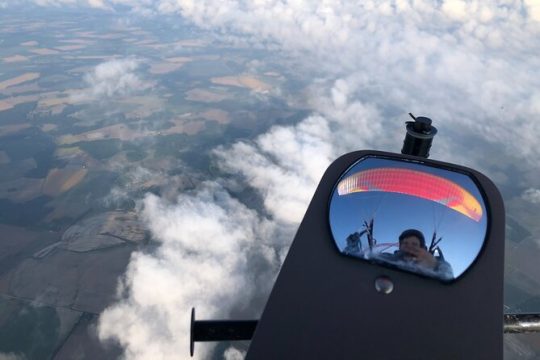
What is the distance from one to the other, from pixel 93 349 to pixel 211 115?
11319 cm

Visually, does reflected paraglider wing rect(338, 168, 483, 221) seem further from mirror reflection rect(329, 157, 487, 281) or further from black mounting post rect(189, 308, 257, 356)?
black mounting post rect(189, 308, 257, 356)

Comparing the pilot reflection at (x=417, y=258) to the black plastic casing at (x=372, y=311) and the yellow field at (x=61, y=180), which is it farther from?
the yellow field at (x=61, y=180)

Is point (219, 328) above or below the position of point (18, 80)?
below

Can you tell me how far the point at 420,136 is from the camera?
15.5 ft

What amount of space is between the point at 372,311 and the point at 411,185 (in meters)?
1.75

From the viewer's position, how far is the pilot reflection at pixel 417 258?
9.53 feet

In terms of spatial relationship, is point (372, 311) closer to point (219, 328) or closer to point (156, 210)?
point (219, 328)

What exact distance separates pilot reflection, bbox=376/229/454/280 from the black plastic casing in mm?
117

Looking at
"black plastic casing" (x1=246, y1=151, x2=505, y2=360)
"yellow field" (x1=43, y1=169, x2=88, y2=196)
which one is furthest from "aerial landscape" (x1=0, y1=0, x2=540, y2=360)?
"black plastic casing" (x1=246, y1=151, x2=505, y2=360)

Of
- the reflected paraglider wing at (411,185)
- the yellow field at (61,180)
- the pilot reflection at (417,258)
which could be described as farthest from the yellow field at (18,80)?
the pilot reflection at (417,258)

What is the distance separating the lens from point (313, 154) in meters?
139

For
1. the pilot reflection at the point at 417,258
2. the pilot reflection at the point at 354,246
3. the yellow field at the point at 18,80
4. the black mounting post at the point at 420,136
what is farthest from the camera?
the yellow field at the point at 18,80

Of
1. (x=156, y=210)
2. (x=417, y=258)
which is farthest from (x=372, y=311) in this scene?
(x=156, y=210)

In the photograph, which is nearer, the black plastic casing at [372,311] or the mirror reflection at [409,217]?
the black plastic casing at [372,311]
